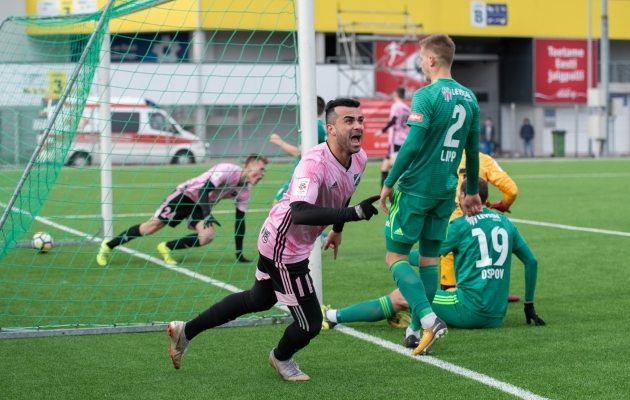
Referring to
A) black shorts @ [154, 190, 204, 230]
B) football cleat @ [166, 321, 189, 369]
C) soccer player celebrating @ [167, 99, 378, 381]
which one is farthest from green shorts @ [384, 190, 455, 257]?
black shorts @ [154, 190, 204, 230]

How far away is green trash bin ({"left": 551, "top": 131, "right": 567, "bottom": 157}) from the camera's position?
4309 cm

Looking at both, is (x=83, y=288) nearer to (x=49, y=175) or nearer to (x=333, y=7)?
(x=49, y=175)

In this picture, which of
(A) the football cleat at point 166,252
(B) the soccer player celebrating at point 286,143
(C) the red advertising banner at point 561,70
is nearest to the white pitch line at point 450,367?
(B) the soccer player celebrating at point 286,143

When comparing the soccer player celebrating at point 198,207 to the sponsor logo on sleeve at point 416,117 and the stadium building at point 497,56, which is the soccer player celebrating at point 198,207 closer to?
the sponsor logo on sleeve at point 416,117

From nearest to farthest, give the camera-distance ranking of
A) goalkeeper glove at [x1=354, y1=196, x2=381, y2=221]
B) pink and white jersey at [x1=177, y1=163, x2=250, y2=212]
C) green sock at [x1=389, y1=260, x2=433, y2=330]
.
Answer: goalkeeper glove at [x1=354, y1=196, x2=381, y2=221]
green sock at [x1=389, y1=260, x2=433, y2=330]
pink and white jersey at [x1=177, y1=163, x2=250, y2=212]

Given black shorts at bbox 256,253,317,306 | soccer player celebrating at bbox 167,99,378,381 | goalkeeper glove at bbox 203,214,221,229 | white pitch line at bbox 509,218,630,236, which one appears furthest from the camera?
white pitch line at bbox 509,218,630,236

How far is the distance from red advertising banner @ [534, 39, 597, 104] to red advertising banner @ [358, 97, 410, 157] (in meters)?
10.3

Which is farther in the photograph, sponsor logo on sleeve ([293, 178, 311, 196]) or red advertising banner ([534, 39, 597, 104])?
red advertising banner ([534, 39, 597, 104])

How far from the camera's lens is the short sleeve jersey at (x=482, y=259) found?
6617mm

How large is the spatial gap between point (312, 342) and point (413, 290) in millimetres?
977

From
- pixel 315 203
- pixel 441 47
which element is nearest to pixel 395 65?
pixel 441 47

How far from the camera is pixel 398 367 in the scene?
5688 mm


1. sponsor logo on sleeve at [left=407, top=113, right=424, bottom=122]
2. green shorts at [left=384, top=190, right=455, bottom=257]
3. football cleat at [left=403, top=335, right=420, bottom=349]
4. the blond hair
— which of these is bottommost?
football cleat at [left=403, top=335, right=420, bottom=349]

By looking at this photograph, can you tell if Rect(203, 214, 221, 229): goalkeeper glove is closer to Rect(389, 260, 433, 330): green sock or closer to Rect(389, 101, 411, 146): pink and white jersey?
Rect(389, 260, 433, 330): green sock
